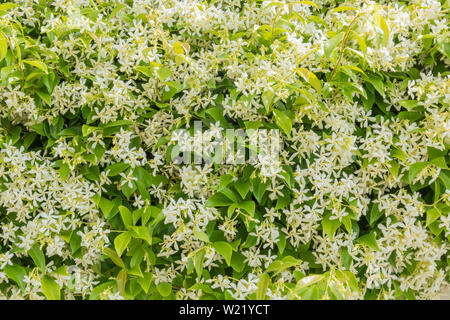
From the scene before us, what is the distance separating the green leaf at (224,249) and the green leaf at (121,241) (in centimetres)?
28

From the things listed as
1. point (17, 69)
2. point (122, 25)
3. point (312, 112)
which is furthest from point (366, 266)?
point (17, 69)

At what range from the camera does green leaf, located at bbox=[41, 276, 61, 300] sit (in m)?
1.34

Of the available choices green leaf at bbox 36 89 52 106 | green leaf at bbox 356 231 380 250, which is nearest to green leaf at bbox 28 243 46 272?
green leaf at bbox 36 89 52 106

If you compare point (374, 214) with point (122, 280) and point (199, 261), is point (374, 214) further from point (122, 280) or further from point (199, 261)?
point (122, 280)

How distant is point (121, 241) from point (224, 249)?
0.33 m

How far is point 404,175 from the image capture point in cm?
148

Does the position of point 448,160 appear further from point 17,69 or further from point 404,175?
point 17,69

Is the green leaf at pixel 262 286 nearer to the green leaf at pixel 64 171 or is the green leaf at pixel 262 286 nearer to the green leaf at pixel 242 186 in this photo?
the green leaf at pixel 242 186

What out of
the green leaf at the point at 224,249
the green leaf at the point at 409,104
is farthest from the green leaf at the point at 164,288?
the green leaf at the point at 409,104

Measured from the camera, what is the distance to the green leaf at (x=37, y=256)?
1.38 m

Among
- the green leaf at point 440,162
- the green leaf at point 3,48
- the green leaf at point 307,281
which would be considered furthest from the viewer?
the green leaf at point 440,162

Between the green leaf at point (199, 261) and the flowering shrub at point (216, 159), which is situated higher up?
the flowering shrub at point (216, 159)

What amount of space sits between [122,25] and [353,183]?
1036mm

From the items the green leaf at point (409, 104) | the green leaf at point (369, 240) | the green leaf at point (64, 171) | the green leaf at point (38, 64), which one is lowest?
the green leaf at point (369, 240)
